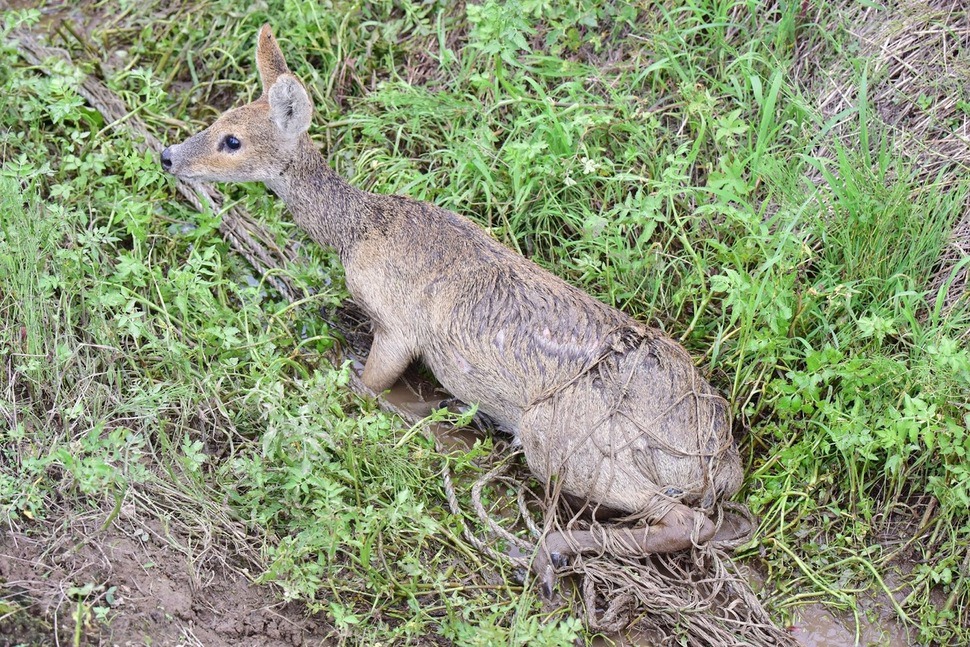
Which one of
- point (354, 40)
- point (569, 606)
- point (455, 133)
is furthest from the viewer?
point (354, 40)

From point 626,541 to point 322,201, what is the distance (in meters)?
2.49

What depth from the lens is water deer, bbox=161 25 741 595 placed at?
4883mm

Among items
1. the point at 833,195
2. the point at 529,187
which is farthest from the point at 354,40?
the point at 833,195

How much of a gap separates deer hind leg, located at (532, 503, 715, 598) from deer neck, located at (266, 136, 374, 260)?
77.4 inches

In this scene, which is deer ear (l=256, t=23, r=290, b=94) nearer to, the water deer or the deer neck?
the water deer

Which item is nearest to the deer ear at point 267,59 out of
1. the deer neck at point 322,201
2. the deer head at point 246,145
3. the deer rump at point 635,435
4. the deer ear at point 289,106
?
the deer head at point 246,145

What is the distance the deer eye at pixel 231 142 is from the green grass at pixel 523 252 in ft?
1.57

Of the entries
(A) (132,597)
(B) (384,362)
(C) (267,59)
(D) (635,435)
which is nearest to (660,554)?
(D) (635,435)

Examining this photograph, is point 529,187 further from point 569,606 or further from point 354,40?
point 569,606

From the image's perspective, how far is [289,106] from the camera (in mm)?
5688

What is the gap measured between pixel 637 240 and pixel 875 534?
193 centimetres

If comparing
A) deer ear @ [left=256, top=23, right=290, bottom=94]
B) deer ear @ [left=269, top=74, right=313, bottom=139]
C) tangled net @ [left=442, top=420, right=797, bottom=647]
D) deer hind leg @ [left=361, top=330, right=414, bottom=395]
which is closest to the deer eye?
deer ear @ [left=269, top=74, right=313, bottom=139]

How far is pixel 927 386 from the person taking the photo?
488 cm

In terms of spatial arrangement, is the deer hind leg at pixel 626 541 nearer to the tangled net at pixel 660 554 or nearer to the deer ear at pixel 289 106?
the tangled net at pixel 660 554
